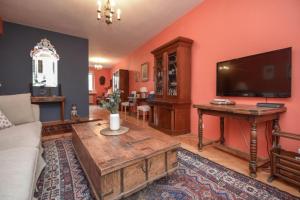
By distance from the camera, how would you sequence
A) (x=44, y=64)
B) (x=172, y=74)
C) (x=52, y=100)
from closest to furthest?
(x=172, y=74) < (x=52, y=100) < (x=44, y=64)

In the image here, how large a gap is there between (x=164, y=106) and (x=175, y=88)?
462mm

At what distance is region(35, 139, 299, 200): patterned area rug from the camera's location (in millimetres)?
→ 1313

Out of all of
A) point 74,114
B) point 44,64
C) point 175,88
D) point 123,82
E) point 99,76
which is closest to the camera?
point 175,88

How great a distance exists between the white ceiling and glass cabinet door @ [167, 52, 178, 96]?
97 cm

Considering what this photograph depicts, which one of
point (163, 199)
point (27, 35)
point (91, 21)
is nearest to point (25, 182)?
point (163, 199)

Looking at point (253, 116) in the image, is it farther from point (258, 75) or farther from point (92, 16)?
point (92, 16)

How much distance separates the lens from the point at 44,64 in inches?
164

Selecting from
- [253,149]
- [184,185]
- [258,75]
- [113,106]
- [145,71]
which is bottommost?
[184,185]

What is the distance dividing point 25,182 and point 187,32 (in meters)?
3.49

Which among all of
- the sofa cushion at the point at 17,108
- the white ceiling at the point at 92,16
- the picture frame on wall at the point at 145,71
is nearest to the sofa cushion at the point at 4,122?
the sofa cushion at the point at 17,108

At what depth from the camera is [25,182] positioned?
826 millimetres

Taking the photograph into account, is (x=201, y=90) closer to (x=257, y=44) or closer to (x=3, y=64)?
(x=257, y=44)

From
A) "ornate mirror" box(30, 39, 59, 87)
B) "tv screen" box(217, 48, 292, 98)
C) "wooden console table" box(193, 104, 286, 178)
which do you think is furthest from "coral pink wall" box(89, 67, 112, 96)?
"wooden console table" box(193, 104, 286, 178)

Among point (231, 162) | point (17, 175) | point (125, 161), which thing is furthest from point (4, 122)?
point (231, 162)
